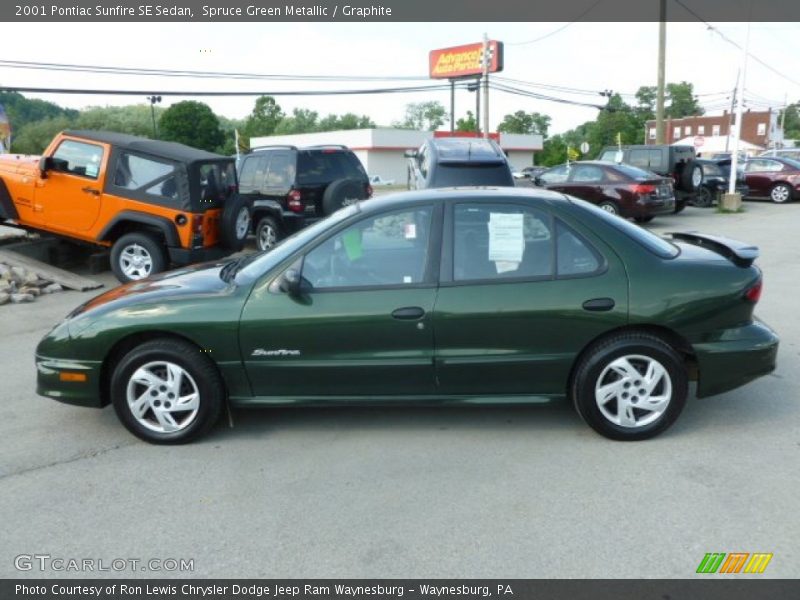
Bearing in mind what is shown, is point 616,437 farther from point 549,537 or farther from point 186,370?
point 186,370

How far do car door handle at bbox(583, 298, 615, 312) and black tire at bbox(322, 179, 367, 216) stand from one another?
7974 millimetres

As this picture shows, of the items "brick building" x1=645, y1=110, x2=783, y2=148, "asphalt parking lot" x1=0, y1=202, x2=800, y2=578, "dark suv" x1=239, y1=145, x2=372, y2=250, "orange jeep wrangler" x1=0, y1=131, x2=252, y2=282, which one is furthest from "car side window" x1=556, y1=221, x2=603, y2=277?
"brick building" x1=645, y1=110, x2=783, y2=148

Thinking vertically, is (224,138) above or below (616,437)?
above

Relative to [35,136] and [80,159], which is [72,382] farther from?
[35,136]

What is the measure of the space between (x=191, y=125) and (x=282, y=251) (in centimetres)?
8885

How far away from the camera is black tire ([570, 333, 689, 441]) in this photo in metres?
4.11

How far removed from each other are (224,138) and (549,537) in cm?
9491

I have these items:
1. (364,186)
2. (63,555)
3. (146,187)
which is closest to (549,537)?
(63,555)

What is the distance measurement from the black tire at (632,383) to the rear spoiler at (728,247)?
2.61ft

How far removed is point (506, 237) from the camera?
4.25 metres

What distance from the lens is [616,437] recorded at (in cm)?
421

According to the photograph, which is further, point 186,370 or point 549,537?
point 186,370

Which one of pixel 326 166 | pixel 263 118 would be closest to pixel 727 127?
pixel 263 118

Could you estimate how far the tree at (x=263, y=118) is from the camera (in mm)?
102250
